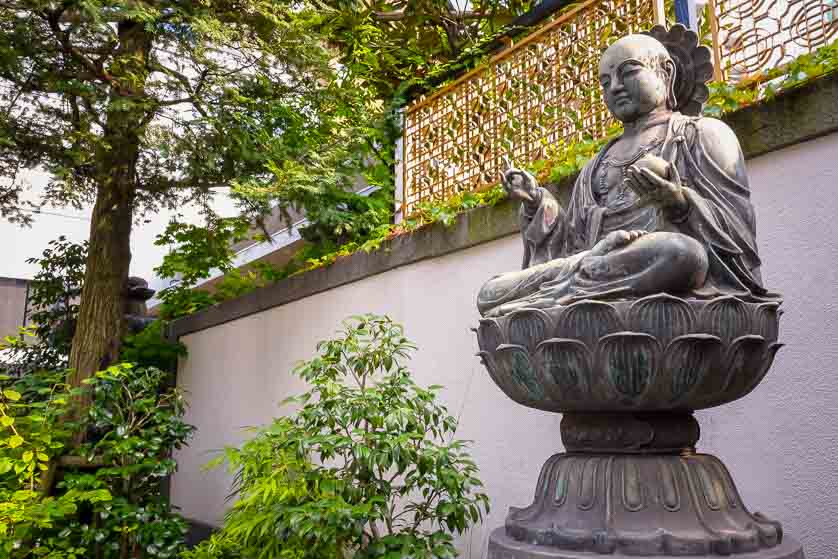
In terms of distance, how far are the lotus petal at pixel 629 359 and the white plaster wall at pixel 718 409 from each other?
3.96 ft

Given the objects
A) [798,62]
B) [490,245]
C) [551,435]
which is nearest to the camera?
[798,62]

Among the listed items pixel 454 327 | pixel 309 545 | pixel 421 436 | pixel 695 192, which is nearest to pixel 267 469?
pixel 309 545

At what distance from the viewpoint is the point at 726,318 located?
6.43 ft

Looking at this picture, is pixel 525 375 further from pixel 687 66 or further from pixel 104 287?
pixel 104 287

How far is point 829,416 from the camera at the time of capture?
8.77 ft

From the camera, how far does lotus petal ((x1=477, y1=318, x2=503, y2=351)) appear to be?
86.1 inches

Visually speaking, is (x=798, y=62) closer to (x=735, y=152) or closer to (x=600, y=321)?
(x=735, y=152)

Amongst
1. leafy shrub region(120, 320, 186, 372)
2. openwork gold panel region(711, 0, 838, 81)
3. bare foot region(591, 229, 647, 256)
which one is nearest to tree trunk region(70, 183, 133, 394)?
leafy shrub region(120, 320, 186, 372)

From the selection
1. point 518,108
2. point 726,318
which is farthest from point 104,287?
point 726,318

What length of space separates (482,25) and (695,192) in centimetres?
656

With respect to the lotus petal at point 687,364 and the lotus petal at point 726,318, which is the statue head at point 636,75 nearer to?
the lotus petal at point 726,318

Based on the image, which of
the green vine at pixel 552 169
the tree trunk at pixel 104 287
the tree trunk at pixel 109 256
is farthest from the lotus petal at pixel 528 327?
the tree trunk at pixel 104 287

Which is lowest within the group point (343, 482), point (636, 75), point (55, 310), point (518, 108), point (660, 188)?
point (343, 482)

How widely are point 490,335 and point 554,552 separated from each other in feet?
2.19
